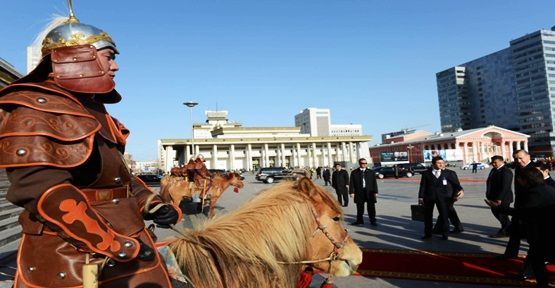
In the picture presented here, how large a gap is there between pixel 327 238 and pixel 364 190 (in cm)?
864

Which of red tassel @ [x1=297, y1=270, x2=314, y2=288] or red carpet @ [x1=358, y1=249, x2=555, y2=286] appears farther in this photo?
red carpet @ [x1=358, y1=249, x2=555, y2=286]

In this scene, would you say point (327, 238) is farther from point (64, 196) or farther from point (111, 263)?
point (64, 196)

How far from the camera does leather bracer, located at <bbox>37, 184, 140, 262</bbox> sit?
1274 millimetres

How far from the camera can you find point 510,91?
122125 mm

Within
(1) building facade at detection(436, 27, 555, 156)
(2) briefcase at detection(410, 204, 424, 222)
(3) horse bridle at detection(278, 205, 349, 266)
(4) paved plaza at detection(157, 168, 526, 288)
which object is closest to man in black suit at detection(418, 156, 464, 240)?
(2) briefcase at detection(410, 204, 424, 222)

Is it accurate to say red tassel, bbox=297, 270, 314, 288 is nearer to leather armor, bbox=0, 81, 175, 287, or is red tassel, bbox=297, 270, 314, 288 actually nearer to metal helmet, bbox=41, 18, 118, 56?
leather armor, bbox=0, 81, 175, 287

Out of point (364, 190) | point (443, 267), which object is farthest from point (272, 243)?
point (364, 190)

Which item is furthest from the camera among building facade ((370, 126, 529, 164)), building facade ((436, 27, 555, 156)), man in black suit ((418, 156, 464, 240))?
building facade ((436, 27, 555, 156))

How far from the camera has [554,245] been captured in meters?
4.42

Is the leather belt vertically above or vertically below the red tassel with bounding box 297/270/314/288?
above

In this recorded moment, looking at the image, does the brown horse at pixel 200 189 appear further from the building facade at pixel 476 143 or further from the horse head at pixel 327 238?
the building facade at pixel 476 143

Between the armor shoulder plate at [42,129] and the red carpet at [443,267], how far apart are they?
5267 millimetres

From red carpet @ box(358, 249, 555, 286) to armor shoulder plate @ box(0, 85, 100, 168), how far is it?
17.3ft

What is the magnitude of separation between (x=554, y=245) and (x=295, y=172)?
12.7 feet
